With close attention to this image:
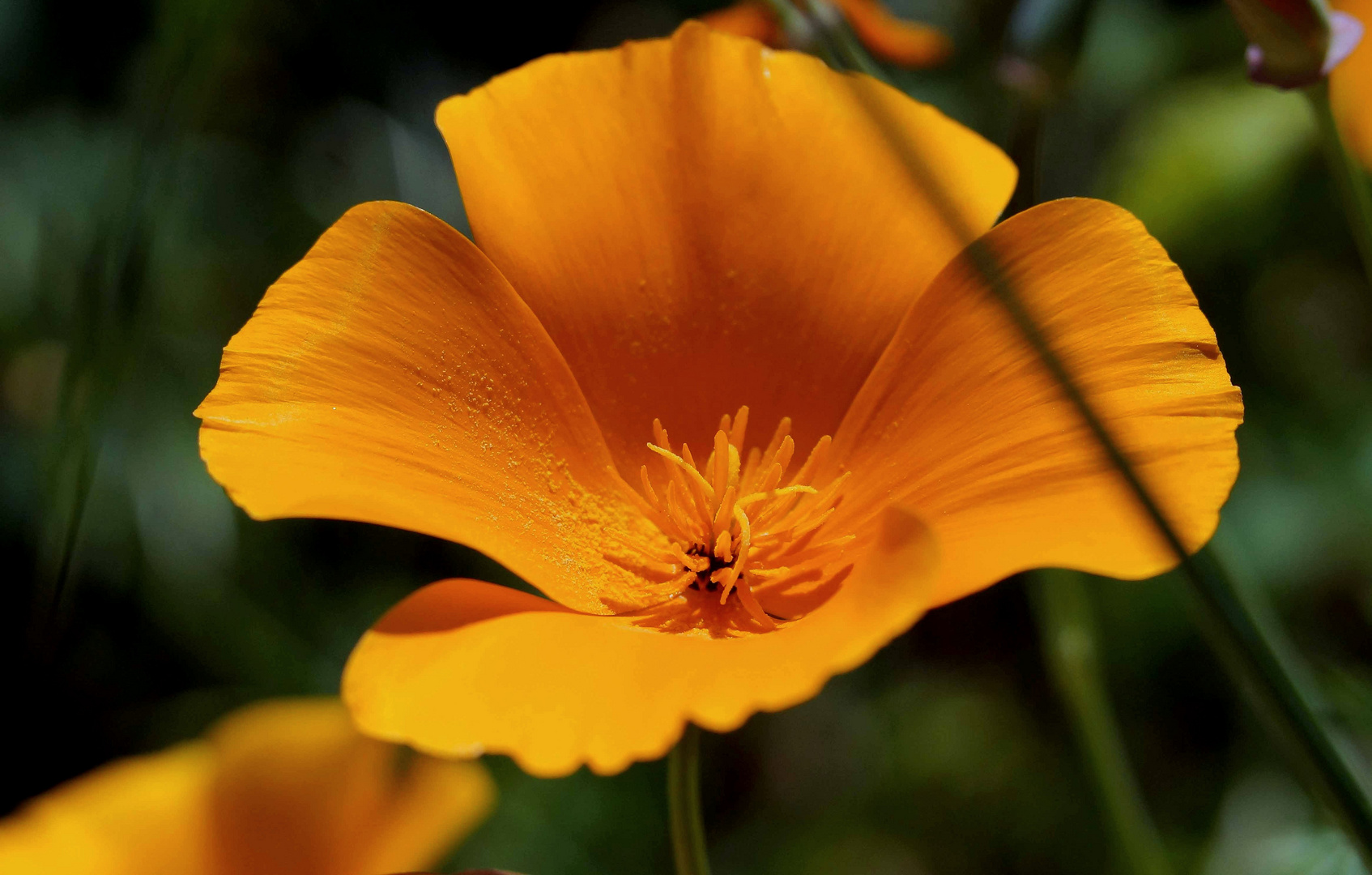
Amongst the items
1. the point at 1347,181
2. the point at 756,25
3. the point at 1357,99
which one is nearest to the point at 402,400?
the point at 1347,181

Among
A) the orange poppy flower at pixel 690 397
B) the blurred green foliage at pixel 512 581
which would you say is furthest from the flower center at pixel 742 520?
the blurred green foliage at pixel 512 581

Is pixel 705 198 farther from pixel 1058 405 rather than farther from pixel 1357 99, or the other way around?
pixel 1357 99

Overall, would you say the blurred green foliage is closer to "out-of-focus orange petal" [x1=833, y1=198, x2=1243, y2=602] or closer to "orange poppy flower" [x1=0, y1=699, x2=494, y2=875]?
"orange poppy flower" [x1=0, y1=699, x2=494, y2=875]

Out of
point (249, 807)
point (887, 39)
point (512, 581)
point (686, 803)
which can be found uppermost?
point (887, 39)

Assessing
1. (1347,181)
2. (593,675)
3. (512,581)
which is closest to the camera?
(593,675)

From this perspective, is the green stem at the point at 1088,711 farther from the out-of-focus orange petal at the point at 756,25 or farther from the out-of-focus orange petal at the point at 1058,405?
the out-of-focus orange petal at the point at 756,25

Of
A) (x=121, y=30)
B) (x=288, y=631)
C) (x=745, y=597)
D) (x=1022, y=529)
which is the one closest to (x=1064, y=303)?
(x=1022, y=529)

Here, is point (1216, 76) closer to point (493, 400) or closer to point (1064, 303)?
point (1064, 303)
